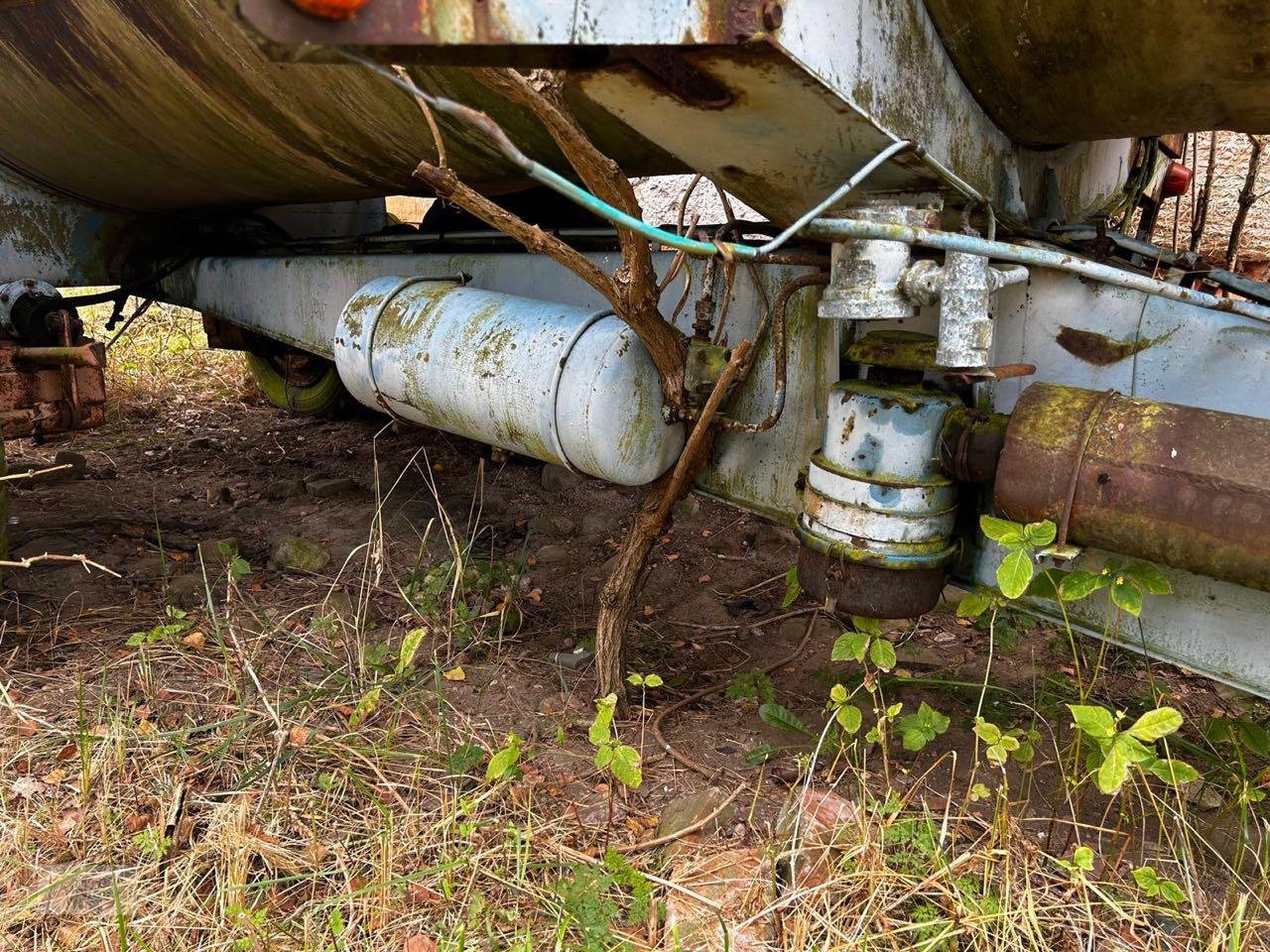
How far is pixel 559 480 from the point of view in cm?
395

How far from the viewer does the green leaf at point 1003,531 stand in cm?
159

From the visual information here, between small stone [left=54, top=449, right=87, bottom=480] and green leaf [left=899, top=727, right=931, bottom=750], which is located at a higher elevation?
small stone [left=54, top=449, right=87, bottom=480]

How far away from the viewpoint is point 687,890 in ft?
5.49

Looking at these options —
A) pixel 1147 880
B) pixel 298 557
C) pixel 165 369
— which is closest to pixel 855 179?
pixel 1147 880

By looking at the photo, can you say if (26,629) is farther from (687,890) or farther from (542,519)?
(687,890)

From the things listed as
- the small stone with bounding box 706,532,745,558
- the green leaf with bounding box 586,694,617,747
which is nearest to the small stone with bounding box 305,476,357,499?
the small stone with bounding box 706,532,745,558

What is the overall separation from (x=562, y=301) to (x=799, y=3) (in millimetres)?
1291

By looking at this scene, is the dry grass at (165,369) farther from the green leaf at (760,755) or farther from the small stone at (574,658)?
the green leaf at (760,755)

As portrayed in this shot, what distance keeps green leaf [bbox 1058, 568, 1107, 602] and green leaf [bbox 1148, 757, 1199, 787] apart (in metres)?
0.29

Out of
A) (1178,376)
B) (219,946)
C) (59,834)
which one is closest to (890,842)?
(1178,376)

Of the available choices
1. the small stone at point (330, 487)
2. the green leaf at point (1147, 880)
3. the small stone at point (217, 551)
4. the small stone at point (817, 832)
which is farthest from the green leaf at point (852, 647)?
the small stone at point (330, 487)

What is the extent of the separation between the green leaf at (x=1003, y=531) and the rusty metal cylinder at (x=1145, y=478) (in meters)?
0.02

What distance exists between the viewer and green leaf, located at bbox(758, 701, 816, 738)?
7.10ft

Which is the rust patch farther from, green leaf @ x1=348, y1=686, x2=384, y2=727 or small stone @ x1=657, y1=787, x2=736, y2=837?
green leaf @ x1=348, y1=686, x2=384, y2=727
